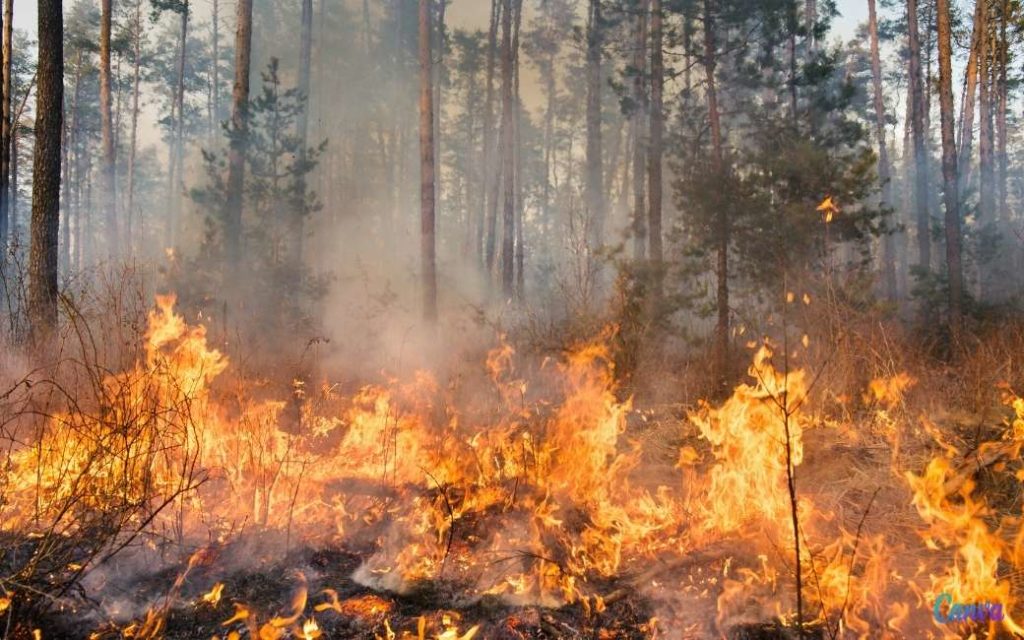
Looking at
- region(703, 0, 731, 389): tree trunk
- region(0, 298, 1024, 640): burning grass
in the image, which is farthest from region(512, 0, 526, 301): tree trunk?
region(0, 298, 1024, 640): burning grass

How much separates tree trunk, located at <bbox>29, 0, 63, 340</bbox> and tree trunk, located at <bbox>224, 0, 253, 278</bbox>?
4.71 meters

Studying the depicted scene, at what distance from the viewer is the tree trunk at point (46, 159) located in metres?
7.59

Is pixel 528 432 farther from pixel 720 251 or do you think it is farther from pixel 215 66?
pixel 215 66

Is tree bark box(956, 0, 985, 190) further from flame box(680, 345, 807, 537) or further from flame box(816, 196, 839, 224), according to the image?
flame box(680, 345, 807, 537)

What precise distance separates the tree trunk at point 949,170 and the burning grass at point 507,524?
25.3 feet

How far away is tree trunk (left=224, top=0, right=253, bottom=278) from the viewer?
12.6 metres

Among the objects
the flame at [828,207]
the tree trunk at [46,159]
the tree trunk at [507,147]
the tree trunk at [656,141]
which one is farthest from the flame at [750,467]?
the tree trunk at [507,147]

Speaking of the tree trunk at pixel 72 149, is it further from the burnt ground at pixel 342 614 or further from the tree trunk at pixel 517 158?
the burnt ground at pixel 342 614

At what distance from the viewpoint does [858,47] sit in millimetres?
31625

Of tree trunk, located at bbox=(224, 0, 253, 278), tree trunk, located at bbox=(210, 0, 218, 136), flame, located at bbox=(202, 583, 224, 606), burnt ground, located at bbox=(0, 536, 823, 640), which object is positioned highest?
tree trunk, located at bbox=(210, 0, 218, 136)

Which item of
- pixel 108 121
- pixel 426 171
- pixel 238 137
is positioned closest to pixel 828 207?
pixel 426 171

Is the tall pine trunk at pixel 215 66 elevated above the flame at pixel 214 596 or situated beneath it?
elevated above

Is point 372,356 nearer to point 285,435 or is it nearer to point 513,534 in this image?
point 285,435

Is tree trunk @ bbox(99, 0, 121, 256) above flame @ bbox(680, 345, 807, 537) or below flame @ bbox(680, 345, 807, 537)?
above
